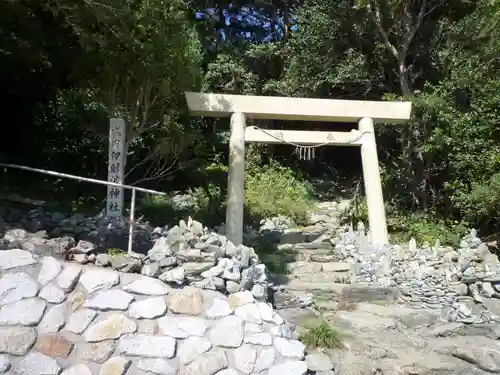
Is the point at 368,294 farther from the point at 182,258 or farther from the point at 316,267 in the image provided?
the point at 182,258

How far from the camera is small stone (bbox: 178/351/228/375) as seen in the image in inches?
131

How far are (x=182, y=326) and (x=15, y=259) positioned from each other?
1.51m

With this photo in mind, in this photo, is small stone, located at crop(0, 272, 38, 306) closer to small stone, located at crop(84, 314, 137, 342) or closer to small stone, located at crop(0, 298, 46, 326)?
small stone, located at crop(0, 298, 46, 326)

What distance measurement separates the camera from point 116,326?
3.46 metres

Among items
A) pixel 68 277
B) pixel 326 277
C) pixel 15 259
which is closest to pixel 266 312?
pixel 68 277

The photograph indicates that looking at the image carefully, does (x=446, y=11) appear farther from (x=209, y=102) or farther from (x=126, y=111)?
(x=126, y=111)

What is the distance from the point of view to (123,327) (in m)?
3.46

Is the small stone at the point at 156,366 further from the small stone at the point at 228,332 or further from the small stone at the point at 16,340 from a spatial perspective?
the small stone at the point at 16,340

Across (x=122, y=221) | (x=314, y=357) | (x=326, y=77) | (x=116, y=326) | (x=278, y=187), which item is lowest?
(x=314, y=357)

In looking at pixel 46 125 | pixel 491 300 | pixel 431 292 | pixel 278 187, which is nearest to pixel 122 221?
pixel 46 125

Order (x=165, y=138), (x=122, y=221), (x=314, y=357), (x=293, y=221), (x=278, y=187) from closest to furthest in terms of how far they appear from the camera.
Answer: (x=314, y=357)
(x=122, y=221)
(x=165, y=138)
(x=293, y=221)
(x=278, y=187)

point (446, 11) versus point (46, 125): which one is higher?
point (446, 11)

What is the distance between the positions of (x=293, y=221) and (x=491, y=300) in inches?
181

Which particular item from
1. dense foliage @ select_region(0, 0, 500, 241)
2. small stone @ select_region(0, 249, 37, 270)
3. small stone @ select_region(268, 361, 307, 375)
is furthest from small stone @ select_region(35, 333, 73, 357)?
dense foliage @ select_region(0, 0, 500, 241)
